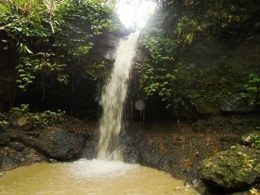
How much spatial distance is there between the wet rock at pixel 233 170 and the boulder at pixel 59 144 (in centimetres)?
391

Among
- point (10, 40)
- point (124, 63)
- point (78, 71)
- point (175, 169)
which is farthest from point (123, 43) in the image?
point (175, 169)

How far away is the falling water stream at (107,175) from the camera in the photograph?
393cm

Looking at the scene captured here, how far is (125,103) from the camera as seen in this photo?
7523 mm

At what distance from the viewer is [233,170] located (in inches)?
138

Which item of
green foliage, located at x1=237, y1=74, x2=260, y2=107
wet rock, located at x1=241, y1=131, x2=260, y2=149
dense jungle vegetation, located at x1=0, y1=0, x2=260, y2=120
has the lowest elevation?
wet rock, located at x1=241, y1=131, x2=260, y2=149

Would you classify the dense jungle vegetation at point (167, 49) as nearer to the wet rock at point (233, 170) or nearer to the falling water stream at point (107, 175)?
the falling water stream at point (107, 175)

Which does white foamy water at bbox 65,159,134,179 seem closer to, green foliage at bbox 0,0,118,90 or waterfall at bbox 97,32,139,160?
waterfall at bbox 97,32,139,160

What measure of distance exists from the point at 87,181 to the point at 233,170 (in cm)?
284

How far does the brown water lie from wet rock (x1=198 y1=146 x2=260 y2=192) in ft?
1.86

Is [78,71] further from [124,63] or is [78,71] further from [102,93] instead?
[124,63]

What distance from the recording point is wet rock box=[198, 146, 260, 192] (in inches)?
133

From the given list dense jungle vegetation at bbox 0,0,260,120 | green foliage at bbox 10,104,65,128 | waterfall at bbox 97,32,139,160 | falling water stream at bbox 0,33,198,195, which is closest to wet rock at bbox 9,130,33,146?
green foliage at bbox 10,104,65,128

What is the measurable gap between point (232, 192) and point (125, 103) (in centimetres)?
470

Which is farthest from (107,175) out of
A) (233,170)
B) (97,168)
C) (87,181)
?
(233,170)
